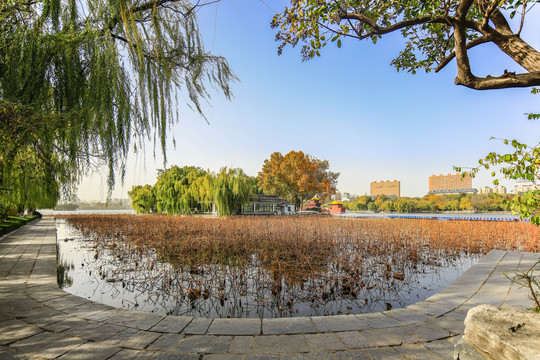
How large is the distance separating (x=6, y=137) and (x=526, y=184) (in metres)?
4.64

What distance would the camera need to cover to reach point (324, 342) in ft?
7.67

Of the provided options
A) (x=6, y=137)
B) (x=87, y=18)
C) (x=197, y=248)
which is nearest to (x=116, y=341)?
(x=6, y=137)

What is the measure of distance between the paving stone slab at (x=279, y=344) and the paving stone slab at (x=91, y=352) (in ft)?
3.90

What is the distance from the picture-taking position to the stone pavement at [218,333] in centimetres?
215

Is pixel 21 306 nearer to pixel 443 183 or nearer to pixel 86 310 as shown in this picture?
pixel 86 310

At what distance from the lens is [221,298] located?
14.3 ft

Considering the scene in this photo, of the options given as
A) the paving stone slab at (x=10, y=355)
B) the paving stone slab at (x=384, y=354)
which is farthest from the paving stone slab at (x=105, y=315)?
the paving stone slab at (x=384, y=354)

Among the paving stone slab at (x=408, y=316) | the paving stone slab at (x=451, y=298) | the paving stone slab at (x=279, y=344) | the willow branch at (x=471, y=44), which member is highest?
the willow branch at (x=471, y=44)

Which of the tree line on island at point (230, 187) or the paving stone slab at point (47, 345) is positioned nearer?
the paving stone slab at point (47, 345)

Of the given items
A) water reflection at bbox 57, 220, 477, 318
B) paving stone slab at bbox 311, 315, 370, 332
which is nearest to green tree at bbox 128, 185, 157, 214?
water reflection at bbox 57, 220, 477, 318

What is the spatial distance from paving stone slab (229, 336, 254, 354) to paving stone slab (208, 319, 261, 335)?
107 mm

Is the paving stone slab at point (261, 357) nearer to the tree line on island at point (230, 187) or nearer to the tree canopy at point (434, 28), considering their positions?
the tree canopy at point (434, 28)

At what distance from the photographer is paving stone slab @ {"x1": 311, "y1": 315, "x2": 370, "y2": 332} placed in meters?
2.62

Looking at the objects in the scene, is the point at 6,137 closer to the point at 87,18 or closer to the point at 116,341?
the point at 87,18
